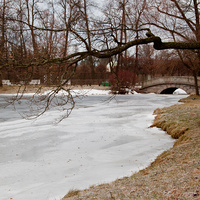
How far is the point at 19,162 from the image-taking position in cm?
696

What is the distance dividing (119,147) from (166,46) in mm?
3553

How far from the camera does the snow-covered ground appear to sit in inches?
219

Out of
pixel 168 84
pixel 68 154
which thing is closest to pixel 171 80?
pixel 168 84

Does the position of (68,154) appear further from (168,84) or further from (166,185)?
(168,84)

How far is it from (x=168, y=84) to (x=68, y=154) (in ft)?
86.1

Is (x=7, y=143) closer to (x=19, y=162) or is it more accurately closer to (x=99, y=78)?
(x=19, y=162)

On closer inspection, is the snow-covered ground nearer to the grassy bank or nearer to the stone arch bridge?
the grassy bank

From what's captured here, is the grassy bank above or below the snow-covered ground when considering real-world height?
above

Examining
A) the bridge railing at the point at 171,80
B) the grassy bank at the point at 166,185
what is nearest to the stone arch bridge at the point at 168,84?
the bridge railing at the point at 171,80

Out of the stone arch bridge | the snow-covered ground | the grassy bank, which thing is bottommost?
the snow-covered ground

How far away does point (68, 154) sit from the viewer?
7.69m

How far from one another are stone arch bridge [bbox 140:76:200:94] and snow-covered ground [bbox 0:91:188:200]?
62.5ft

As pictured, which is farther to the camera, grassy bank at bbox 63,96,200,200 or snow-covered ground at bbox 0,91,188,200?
snow-covered ground at bbox 0,91,188,200

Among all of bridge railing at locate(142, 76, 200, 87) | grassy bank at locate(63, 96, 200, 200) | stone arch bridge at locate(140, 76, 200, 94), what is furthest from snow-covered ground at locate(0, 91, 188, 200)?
stone arch bridge at locate(140, 76, 200, 94)
